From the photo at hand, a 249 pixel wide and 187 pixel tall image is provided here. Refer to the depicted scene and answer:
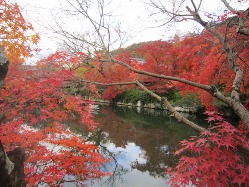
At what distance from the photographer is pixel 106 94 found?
26406 mm

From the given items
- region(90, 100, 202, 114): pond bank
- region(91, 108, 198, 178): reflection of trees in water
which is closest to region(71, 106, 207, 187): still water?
region(91, 108, 198, 178): reflection of trees in water

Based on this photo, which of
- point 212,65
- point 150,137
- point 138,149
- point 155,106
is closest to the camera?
point 212,65

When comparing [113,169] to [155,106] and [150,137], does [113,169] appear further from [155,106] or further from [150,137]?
[155,106]

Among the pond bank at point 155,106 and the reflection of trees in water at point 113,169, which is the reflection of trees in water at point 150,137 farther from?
the pond bank at point 155,106

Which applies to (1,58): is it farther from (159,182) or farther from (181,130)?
(181,130)

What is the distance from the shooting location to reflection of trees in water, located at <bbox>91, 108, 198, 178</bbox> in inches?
324

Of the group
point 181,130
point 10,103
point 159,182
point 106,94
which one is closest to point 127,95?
point 106,94

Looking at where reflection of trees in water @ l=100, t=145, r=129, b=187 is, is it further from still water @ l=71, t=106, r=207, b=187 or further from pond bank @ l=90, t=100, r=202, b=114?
pond bank @ l=90, t=100, r=202, b=114

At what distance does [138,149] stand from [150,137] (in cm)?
197

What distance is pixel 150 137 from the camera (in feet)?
38.4

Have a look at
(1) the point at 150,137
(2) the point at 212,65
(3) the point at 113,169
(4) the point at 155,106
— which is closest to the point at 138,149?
(1) the point at 150,137

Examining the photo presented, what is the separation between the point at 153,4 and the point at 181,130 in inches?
398

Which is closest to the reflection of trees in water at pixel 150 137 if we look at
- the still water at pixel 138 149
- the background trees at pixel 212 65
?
the still water at pixel 138 149

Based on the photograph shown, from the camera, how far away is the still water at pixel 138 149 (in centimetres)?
712
